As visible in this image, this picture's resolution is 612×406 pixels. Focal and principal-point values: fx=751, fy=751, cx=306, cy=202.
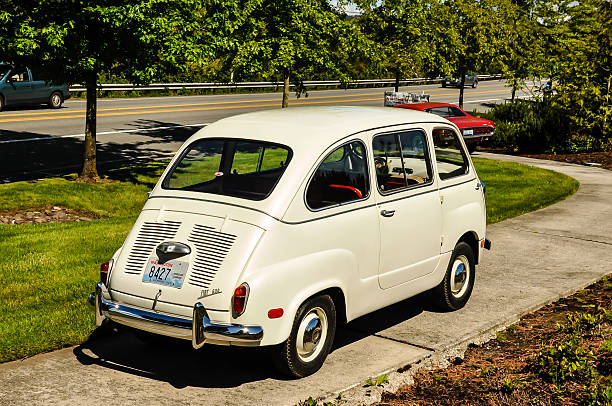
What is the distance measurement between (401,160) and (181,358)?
2.65m

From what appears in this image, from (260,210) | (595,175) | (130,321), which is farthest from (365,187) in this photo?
(595,175)

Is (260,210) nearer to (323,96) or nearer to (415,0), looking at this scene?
(415,0)

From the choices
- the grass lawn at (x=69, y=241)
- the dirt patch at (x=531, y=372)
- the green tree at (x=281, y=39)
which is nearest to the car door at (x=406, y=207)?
the dirt patch at (x=531, y=372)

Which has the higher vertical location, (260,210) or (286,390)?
(260,210)

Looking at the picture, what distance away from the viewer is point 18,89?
29953 millimetres

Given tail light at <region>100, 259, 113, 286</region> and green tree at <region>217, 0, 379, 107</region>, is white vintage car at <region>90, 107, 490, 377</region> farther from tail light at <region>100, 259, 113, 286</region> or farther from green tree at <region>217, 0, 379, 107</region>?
green tree at <region>217, 0, 379, 107</region>

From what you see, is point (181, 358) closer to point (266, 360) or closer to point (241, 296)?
point (266, 360)

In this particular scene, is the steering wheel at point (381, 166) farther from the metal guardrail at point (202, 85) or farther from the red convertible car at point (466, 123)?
the metal guardrail at point (202, 85)

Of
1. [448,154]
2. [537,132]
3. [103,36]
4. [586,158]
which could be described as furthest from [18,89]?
[448,154]

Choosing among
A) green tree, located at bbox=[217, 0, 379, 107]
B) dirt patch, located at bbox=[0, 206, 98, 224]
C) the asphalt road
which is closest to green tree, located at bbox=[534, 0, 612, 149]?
green tree, located at bbox=[217, 0, 379, 107]

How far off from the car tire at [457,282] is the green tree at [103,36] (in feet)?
26.1

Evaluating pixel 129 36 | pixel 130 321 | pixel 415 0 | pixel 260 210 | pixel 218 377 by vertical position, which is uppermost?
pixel 415 0

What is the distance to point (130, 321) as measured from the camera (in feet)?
18.7

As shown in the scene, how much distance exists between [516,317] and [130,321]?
154 inches
